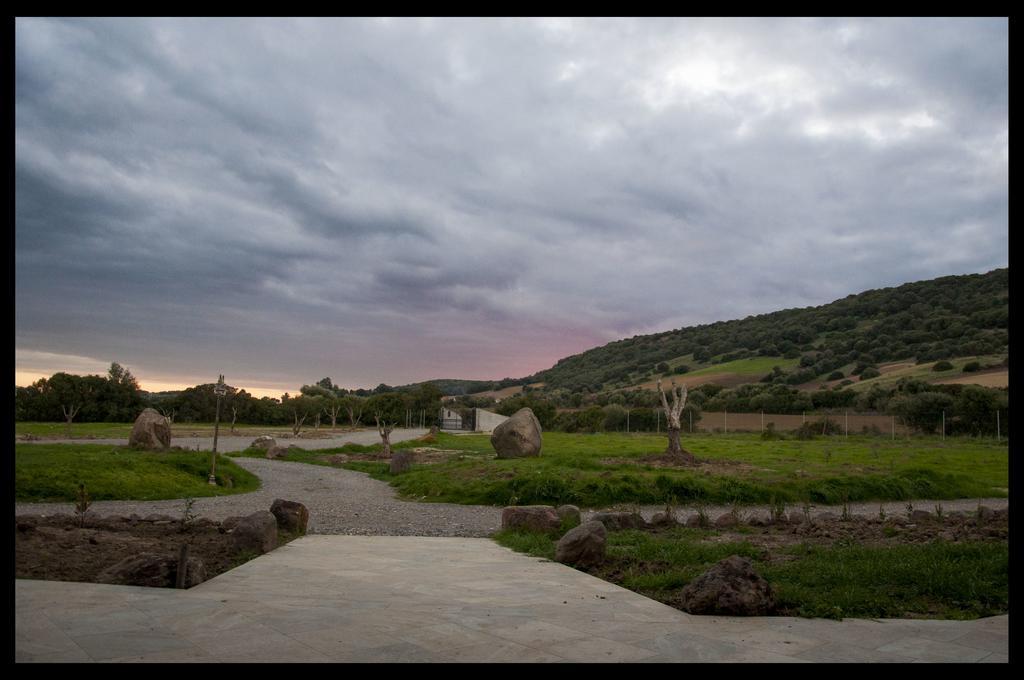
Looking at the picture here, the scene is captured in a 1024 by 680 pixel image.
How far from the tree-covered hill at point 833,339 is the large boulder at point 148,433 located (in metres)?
20.4

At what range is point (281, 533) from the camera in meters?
9.39

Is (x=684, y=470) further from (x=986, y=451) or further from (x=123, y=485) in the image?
(x=123, y=485)

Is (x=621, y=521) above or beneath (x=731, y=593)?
beneath

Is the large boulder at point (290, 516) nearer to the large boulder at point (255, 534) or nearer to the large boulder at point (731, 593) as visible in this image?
the large boulder at point (255, 534)

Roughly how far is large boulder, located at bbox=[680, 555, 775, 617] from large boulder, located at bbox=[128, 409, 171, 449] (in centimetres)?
1846

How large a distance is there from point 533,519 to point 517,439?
40.8 feet

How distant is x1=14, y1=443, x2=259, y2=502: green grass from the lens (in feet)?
45.3

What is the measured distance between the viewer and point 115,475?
49.2 feet

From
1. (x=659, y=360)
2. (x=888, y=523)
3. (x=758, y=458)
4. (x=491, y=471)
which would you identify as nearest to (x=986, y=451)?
(x=758, y=458)

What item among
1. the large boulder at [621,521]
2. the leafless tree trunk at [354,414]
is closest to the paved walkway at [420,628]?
the large boulder at [621,521]

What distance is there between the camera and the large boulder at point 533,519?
1005cm

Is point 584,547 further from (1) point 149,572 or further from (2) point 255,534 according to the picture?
(1) point 149,572

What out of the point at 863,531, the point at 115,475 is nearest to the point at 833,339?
the point at 863,531

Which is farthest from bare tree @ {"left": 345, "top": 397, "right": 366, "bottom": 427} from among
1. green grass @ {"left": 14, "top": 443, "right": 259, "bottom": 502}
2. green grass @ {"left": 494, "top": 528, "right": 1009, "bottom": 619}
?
green grass @ {"left": 494, "top": 528, "right": 1009, "bottom": 619}
